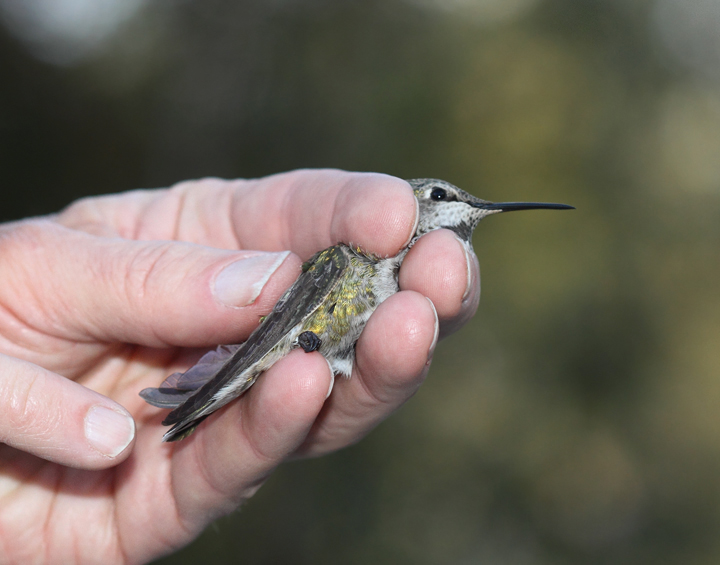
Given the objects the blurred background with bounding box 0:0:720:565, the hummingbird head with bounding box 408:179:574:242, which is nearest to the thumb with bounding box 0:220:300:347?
the hummingbird head with bounding box 408:179:574:242

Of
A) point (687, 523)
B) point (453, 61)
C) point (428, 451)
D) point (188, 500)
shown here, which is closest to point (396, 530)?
point (428, 451)

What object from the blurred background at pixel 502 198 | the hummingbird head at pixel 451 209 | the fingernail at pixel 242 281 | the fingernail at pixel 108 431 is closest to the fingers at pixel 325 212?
the hummingbird head at pixel 451 209

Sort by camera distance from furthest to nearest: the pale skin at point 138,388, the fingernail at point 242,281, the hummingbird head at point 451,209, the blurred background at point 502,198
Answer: the blurred background at point 502,198 < the hummingbird head at point 451,209 < the fingernail at point 242,281 < the pale skin at point 138,388

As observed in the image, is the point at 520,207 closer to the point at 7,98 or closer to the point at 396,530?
the point at 396,530

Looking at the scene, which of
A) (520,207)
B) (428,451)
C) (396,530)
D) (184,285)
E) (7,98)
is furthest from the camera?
(7,98)

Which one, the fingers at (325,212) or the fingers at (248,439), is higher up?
the fingers at (325,212)

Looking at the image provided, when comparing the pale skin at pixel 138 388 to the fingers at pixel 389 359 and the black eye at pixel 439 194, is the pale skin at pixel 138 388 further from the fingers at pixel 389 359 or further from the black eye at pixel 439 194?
the black eye at pixel 439 194
